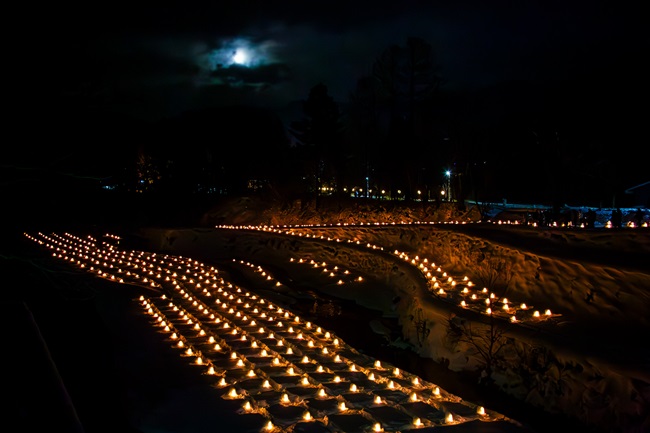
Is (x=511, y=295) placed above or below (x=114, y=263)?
above

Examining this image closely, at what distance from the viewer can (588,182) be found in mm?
27578

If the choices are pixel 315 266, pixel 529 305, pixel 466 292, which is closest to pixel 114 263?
pixel 315 266

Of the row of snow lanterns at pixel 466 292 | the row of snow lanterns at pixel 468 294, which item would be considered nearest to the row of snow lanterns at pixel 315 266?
the row of snow lanterns at pixel 468 294

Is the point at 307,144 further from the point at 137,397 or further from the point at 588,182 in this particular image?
the point at 137,397

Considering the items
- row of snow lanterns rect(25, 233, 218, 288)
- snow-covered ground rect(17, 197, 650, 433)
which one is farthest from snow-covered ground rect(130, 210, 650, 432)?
row of snow lanterns rect(25, 233, 218, 288)

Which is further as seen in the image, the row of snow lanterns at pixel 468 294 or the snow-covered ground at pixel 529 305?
the row of snow lanterns at pixel 468 294

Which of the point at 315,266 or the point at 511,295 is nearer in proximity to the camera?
the point at 511,295

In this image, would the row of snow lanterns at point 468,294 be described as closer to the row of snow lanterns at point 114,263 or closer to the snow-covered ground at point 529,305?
the snow-covered ground at point 529,305

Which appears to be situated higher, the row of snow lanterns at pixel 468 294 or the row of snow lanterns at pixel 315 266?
the row of snow lanterns at pixel 468 294

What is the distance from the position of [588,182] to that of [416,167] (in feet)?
26.5

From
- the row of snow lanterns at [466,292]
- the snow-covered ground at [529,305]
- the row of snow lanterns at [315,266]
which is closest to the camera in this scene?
the snow-covered ground at [529,305]

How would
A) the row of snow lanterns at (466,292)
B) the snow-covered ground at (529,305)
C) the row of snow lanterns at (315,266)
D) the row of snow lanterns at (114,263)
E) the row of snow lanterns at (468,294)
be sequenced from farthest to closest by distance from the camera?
1. the row of snow lanterns at (315,266)
2. the row of snow lanterns at (114,263)
3. the row of snow lanterns at (466,292)
4. the row of snow lanterns at (468,294)
5. the snow-covered ground at (529,305)

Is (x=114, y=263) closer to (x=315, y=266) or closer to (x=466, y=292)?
(x=315, y=266)

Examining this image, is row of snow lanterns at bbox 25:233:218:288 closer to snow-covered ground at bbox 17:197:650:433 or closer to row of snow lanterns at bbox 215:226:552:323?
snow-covered ground at bbox 17:197:650:433
